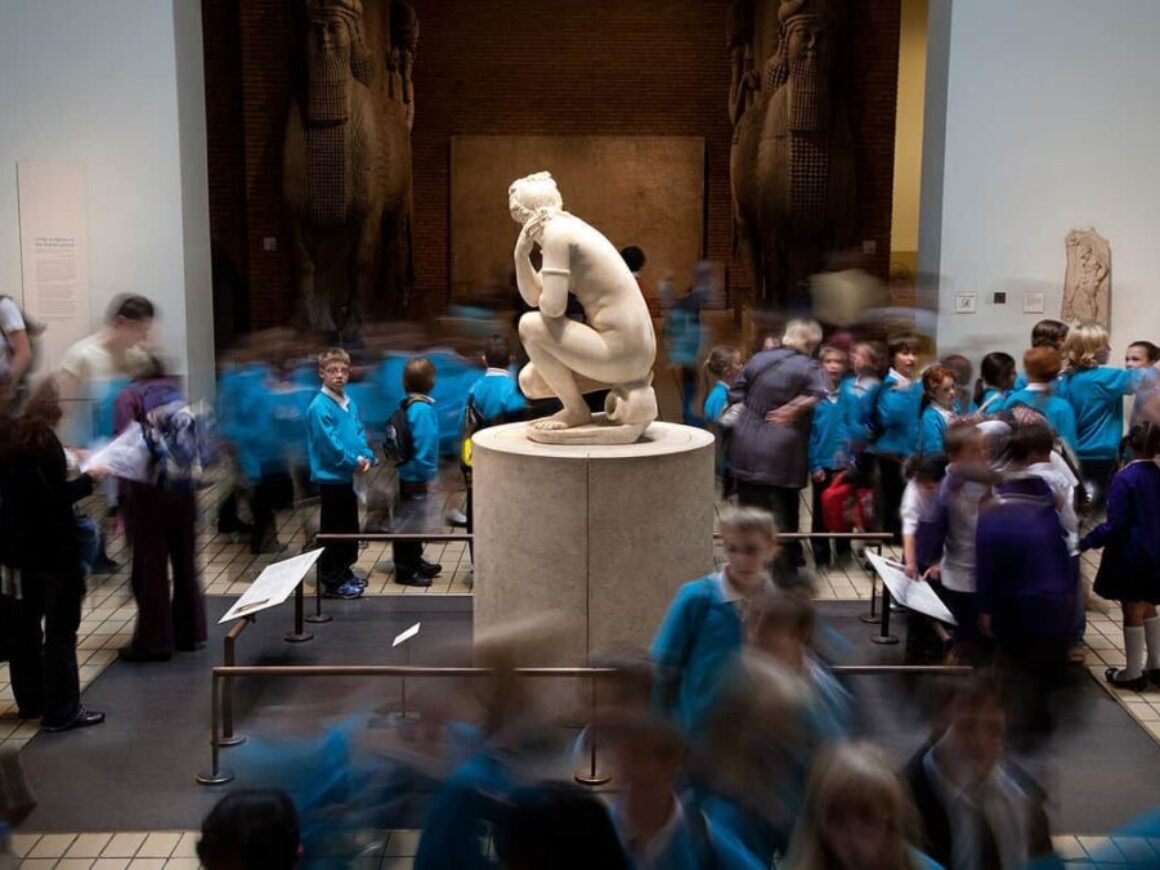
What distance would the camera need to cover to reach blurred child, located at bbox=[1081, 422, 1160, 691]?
21.1 ft

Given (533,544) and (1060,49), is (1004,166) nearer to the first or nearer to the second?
(1060,49)

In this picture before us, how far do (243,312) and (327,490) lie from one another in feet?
26.2

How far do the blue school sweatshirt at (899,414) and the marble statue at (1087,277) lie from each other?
307 centimetres

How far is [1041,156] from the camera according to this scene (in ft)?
35.4

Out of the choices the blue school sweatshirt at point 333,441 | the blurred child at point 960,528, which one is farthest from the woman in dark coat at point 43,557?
the blurred child at point 960,528

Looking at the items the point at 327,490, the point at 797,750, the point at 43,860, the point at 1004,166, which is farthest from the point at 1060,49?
the point at 43,860

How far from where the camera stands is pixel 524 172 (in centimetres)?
1858

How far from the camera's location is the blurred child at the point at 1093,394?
834 centimetres

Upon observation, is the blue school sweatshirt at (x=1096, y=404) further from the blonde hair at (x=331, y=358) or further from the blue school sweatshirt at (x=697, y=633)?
the blue school sweatshirt at (x=697, y=633)

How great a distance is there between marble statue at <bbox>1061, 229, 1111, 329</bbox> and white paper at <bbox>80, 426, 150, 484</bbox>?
7.11m

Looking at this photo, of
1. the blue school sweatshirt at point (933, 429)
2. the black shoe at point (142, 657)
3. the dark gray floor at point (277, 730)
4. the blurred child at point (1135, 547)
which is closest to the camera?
the dark gray floor at point (277, 730)

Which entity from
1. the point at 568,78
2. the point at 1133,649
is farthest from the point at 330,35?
the point at 1133,649

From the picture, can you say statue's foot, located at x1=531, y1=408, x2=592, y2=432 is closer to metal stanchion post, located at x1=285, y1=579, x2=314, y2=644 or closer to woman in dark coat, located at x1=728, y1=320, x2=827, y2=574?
woman in dark coat, located at x1=728, y1=320, x2=827, y2=574

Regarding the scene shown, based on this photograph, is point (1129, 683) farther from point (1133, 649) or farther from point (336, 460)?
→ point (336, 460)
